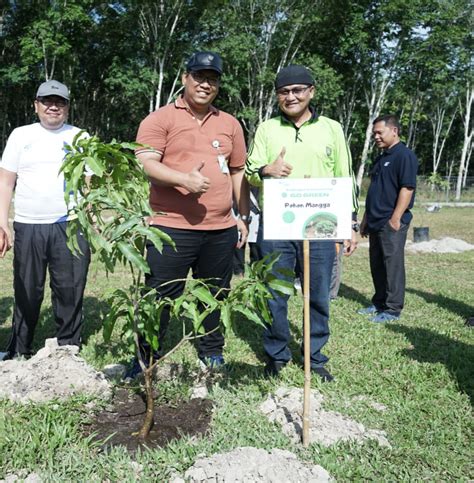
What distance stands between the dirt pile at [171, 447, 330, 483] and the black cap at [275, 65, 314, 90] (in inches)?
85.3

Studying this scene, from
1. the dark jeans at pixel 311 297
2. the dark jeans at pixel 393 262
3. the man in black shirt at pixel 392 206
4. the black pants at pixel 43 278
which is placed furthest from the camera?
the dark jeans at pixel 393 262

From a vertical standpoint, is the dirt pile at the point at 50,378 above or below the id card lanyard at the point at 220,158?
below

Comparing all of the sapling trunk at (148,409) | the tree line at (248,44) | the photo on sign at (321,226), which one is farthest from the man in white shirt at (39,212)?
the tree line at (248,44)

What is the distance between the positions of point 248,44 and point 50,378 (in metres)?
23.6

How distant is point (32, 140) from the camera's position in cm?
364

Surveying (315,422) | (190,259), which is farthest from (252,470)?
(190,259)

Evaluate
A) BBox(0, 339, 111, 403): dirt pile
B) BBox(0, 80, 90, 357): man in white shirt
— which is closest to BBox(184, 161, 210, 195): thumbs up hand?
BBox(0, 80, 90, 357): man in white shirt

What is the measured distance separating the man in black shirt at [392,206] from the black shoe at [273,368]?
1887mm

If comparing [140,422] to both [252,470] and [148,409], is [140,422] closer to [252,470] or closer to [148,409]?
[148,409]

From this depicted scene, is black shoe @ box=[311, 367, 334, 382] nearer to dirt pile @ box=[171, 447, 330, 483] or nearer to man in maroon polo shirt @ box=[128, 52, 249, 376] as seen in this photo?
man in maroon polo shirt @ box=[128, 52, 249, 376]

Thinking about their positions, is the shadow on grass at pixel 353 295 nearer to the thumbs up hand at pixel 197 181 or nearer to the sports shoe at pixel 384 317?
the sports shoe at pixel 384 317

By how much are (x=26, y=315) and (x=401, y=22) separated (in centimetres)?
2530

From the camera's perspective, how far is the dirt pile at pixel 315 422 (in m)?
2.80

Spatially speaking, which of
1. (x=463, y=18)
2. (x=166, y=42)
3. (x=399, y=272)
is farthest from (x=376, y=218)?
(x=463, y=18)
